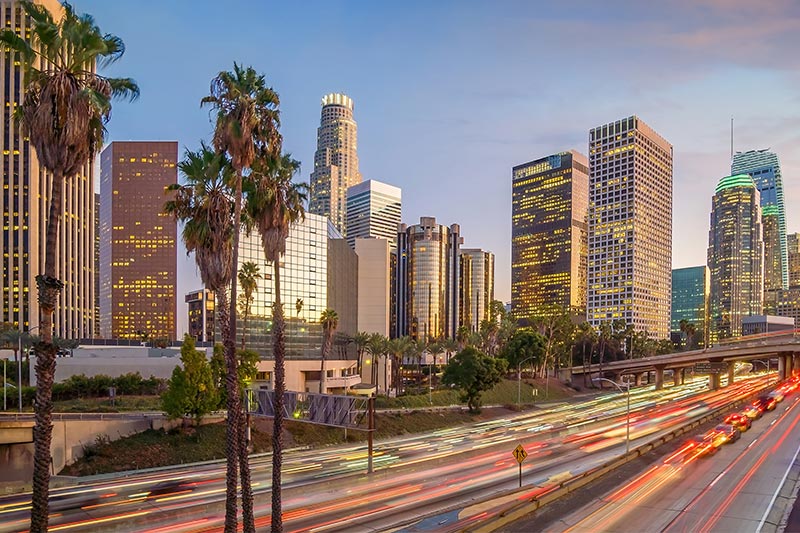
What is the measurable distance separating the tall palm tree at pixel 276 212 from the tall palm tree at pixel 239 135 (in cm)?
115

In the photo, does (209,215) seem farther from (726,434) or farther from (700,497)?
(726,434)

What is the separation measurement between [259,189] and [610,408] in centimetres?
8332

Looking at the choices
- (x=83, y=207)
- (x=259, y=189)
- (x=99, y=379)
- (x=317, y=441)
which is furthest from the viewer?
A: (x=83, y=207)

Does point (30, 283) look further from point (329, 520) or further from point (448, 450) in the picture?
point (329, 520)

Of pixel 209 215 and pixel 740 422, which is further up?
pixel 209 215

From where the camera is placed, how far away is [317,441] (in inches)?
2424

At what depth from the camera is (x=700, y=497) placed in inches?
1334

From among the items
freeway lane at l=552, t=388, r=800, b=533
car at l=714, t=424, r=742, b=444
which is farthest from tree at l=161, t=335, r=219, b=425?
car at l=714, t=424, r=742, b=444

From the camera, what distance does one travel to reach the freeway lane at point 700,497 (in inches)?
1120

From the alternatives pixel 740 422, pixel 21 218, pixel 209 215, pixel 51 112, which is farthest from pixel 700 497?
pixel 21 218

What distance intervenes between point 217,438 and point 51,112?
1757 inches

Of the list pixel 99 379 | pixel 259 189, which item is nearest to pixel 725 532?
pixel 259 189

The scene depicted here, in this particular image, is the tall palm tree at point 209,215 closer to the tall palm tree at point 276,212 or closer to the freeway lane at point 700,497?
the tall palm tree at point 276,212

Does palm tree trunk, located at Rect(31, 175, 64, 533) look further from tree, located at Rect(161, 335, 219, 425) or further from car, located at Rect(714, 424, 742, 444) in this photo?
car, located at Rect(714, 424, 742, 444)
